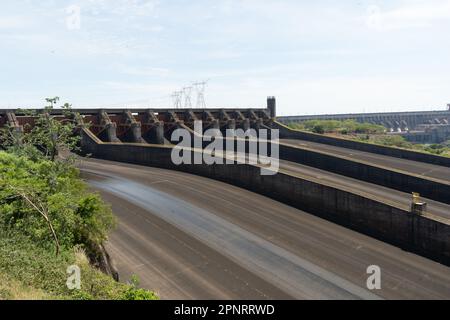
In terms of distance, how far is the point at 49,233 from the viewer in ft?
52.2

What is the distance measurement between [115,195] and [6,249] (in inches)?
700

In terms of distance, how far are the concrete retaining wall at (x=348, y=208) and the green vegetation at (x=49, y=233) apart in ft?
54.3

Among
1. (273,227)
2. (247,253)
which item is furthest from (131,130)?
(247,253)

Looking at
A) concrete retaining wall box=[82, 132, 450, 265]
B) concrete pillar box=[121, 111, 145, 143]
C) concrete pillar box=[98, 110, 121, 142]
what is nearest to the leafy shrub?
concrete retaining wall box=[82, 132, 450, 265]

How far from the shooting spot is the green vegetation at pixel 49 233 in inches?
482

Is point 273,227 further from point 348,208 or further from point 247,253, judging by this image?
point 348,208

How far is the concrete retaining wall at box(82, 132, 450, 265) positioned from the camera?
71.9 feet

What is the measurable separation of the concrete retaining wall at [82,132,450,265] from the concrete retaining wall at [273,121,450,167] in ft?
82.0

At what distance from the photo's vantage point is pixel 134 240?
74.8 ft

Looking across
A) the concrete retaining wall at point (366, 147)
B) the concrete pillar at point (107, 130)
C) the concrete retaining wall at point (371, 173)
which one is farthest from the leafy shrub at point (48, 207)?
the concrete retaining wall at point (366, 147)

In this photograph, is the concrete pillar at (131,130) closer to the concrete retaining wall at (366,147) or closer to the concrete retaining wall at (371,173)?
the concrete retaining wall at (371,173)

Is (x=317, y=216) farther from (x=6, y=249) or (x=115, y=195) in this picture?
(x=6, y=249)

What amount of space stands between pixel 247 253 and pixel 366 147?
39100 millimetres
